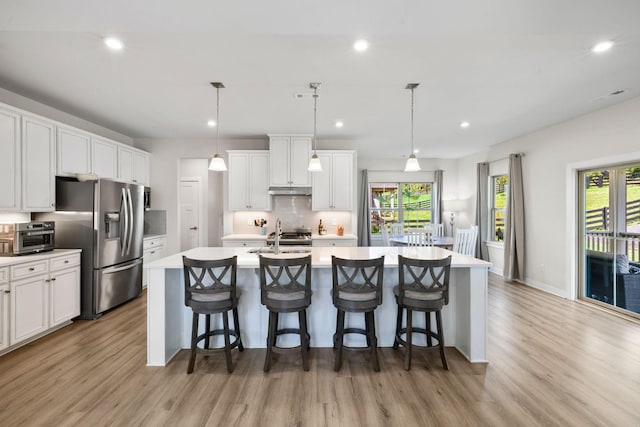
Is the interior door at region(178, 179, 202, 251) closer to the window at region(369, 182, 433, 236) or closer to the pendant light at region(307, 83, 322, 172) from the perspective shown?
the pendant light at region(307, 83, 322, 172)

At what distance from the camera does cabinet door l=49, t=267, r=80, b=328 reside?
3.25m

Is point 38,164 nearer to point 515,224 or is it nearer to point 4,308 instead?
point 4,308

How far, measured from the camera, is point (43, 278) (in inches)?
123

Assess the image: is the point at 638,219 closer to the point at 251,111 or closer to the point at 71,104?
the point at 251,111

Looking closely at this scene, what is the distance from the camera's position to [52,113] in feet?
13.0

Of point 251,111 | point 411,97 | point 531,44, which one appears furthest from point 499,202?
point 251,111

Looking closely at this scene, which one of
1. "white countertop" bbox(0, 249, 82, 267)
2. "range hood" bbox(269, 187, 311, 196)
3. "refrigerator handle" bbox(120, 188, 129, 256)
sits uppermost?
"range hood" bbox(269, 187, 311, 196)

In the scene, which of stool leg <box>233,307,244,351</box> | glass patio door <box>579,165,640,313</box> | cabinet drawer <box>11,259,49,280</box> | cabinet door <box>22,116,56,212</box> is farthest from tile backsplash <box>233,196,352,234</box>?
glass patio door <box>579,165,640,313</box>

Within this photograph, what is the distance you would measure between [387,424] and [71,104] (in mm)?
4896

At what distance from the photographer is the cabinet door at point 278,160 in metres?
5.20

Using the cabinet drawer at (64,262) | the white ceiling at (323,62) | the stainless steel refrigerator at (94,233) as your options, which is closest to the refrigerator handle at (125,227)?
the stainless steel refrigerator at (94,233)

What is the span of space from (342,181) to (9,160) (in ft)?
14.0

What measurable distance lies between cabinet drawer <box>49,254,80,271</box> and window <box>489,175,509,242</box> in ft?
24.0

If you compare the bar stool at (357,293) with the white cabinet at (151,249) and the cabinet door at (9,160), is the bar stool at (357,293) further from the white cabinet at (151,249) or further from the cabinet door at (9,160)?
the white cabinet at (151,249)
